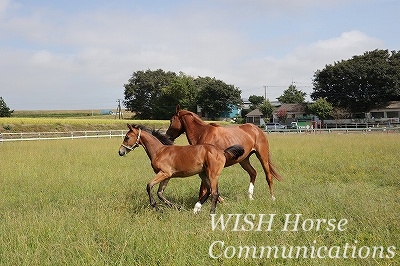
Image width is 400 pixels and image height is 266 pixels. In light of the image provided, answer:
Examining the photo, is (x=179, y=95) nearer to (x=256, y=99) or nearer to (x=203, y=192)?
(x=256, y=99)

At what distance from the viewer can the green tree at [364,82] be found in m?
59.5

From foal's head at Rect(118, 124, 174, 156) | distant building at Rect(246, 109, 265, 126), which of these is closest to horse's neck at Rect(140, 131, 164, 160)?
foal's head at Rect(118, 124, 174, 156)

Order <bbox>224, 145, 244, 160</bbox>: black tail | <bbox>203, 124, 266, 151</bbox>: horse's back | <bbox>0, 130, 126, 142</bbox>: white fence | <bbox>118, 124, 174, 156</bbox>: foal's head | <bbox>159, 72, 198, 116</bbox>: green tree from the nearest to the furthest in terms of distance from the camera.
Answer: <bbox>224, 145, 244, 160</bbox>: black tail
<bbox>118, 124, 174, 156</bbox>: foal's head
<bbox>203, 124, 266, 151</bbox>: horse's back
<bbox>0, 130, 126, 142</bbox>: white fence
<bbox>159, 72, 198, 116</bbox>: green tree

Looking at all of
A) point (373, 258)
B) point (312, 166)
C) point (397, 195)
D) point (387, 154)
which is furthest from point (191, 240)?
point (387, 154)

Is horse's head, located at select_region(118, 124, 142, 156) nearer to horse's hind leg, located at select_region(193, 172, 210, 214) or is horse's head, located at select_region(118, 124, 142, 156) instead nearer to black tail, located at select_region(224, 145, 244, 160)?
horse's hind leg, located at select_region(193, 172, 210, 214)

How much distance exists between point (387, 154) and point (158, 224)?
41.8 feet

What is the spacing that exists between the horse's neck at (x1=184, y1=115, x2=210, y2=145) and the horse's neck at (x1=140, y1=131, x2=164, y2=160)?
3.35 ft

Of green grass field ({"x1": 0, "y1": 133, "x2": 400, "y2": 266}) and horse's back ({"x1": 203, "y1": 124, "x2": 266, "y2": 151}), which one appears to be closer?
green grass field ({"x1": 0, "y1": 133, "x2": 400, "y2": 266})

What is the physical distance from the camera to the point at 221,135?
27.4 feet

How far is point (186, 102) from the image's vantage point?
7969 centimetres

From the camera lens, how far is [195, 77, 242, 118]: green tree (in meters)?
77.0

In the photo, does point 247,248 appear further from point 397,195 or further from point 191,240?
point 397,195

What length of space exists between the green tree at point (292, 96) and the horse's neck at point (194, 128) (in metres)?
92.3

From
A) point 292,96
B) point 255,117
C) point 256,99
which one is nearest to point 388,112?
point 255,117
